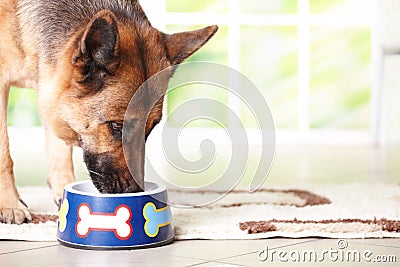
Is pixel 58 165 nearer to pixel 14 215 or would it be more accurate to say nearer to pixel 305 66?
pixel 14 215

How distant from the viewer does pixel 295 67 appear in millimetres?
6281

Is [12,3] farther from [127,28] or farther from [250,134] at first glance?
[250,134]

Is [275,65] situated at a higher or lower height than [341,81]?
higher

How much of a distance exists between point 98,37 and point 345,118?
4.67 metres

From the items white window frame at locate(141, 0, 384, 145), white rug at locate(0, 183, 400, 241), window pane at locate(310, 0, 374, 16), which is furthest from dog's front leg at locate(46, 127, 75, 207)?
window pane at locate(310, 0, 374, 16)

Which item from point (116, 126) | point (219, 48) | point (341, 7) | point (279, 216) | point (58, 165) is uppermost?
point (341, 7)

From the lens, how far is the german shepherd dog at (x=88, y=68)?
1920mm

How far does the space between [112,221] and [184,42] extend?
548 millimetres

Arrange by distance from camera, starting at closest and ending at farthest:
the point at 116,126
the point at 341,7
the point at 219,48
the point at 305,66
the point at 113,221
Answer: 1. the point at 113,221
2. the point at 116,126
3. the point at 305,66
4. the point at 219,48
5. the point at 341,7

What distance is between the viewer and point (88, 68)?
194 cm

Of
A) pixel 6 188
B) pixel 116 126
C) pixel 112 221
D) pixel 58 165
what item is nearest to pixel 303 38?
pixel 58 165

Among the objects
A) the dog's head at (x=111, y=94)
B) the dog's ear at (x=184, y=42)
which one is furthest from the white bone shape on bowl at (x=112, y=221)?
the dog's ear at (x=184, y=42)

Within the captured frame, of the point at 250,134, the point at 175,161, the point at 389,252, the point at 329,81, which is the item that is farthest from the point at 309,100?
the point at 389,252

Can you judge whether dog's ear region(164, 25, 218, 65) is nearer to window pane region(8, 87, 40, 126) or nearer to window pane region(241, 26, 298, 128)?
window pane region(241, 26, 298, 128)
